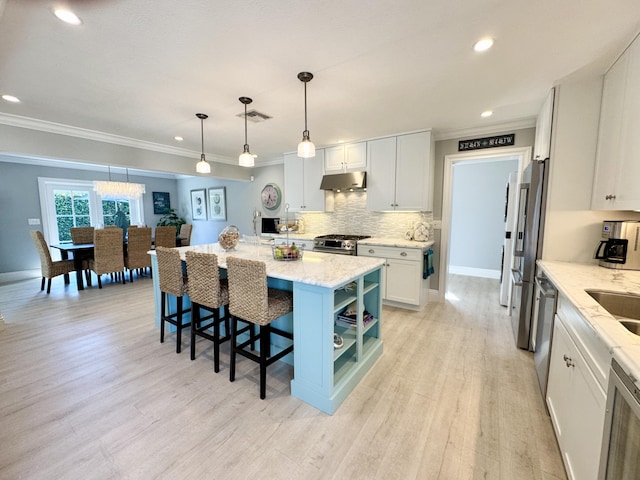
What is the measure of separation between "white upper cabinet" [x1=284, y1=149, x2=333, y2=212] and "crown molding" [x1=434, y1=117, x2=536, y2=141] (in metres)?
1.89

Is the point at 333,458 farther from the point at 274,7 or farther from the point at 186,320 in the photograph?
the point at 274,7

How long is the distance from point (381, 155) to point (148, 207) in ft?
23.2

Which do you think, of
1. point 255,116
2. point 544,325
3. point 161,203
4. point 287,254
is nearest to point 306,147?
point 287,254

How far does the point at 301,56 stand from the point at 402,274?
110 inches

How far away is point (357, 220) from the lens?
4.61 meters

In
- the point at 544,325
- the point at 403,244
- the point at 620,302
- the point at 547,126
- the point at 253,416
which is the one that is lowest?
the point at 253,416

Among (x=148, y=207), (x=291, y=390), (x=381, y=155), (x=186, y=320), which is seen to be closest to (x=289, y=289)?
(x=291, y=390)

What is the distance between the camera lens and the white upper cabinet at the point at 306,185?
464 cm

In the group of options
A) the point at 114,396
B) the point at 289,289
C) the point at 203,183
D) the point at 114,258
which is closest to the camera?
the point at 114,396

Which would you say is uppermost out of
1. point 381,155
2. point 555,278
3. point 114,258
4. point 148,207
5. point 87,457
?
point 381,155

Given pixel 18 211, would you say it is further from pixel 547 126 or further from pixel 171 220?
pixel 547 126

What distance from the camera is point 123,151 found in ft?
13.5

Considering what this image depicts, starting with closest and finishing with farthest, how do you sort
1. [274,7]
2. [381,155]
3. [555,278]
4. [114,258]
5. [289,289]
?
[274,7], [555,278], [289,289], [381,155], [114,258]

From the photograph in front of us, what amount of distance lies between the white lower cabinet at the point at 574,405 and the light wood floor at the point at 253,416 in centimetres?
19
